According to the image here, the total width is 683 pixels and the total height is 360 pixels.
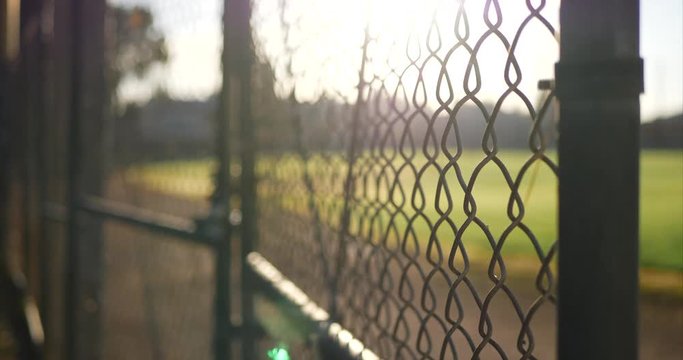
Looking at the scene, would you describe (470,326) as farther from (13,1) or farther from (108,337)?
(13,1)

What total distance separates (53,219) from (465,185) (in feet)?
13.7

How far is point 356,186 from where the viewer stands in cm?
171

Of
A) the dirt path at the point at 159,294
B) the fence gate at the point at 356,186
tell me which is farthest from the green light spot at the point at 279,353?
the dirt path at the point at 159,294

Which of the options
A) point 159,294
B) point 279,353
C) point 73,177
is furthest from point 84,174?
point 279,353

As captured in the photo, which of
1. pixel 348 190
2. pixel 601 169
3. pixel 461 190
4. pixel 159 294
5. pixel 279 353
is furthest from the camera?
pixel 159 294

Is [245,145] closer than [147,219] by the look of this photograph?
Yes

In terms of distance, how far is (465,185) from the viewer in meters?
1.11

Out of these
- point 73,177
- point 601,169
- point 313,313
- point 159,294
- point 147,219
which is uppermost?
point 601,169

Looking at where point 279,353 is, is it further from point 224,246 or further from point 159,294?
point 159,294

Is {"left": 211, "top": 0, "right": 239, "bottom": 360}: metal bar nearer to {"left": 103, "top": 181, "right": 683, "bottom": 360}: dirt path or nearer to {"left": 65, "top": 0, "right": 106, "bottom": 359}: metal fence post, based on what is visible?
{"left": 103, "top": 181, "right": 683, "bottom": 360}: dirt path

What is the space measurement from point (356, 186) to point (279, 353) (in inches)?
21.6

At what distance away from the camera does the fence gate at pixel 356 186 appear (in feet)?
2.75

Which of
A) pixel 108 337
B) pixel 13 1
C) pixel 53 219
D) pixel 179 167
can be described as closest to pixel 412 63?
pixel 179 167

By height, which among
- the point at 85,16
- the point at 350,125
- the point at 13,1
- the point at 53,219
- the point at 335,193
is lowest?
the point at 53,219
